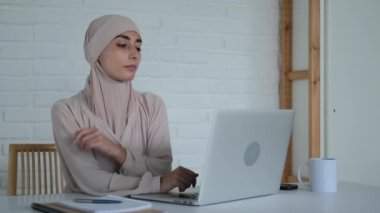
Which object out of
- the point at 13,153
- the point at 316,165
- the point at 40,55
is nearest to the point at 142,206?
the point at 316,165

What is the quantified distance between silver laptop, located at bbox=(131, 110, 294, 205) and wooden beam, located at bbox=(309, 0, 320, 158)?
1.06m

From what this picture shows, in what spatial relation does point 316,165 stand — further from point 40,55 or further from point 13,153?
point 40,55

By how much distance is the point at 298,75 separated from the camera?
106 inches

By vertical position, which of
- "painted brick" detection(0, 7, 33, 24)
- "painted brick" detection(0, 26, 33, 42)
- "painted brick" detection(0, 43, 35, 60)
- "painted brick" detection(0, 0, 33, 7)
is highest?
"painted brick" detection(0, 0, 33, 7)

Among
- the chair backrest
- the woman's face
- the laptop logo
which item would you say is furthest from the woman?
the chair backrest

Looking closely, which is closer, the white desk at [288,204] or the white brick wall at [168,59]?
the white desk at [288,204]

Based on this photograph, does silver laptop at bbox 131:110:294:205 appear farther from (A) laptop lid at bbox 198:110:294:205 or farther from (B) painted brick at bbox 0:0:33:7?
(B) painted brick at bbox 0:0:33:7

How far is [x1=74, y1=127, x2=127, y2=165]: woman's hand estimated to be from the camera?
4.65 feet

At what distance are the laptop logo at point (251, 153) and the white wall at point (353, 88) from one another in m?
1.17

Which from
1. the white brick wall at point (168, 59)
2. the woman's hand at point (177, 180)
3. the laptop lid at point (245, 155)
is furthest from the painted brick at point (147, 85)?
the laptop lid at point (245, 155)

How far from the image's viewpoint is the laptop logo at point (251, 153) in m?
1.28

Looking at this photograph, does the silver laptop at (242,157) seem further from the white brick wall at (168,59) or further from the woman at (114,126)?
the white brick wall at (168,59)

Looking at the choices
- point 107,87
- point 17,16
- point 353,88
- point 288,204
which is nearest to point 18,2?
point 17,16

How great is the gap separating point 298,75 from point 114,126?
1263 mm
